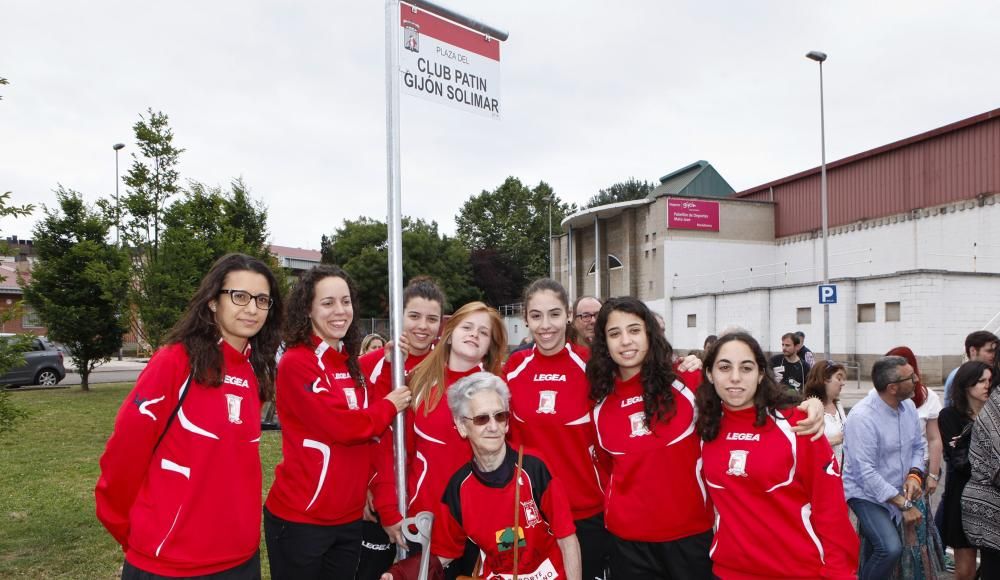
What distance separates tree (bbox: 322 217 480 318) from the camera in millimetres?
48094

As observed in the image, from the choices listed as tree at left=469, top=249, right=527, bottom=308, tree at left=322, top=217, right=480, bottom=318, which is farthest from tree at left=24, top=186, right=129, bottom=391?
tree at left=469, top=249, right=527, bottom=308

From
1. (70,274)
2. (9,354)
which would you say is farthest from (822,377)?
(70,274)

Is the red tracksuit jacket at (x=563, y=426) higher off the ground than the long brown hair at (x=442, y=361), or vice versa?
the long brown hair at (x=442, y=361)

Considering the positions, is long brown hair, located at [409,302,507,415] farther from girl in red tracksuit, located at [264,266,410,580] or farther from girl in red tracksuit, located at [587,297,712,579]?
girl in red tracksuit, located at [587,297,712,579]

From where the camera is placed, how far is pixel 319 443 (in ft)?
10.8

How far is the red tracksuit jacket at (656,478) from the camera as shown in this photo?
3170mm

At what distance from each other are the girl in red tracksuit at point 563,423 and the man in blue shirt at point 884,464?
241cm

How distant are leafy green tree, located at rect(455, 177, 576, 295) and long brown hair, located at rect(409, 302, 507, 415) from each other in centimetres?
6730

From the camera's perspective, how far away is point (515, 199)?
75.4 meters

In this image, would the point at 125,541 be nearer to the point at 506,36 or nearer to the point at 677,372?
the point at 677,372

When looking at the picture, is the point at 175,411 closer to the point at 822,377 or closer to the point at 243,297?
the point at 243,297

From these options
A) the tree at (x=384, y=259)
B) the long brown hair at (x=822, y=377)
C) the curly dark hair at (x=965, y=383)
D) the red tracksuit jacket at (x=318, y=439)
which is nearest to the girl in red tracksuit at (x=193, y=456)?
the red tracksuit jacket at (x=318, y=439)

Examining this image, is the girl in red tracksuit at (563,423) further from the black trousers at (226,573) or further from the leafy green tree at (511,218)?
the leafy green tree at (511,218)

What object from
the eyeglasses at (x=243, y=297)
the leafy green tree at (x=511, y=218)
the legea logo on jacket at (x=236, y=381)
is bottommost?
the legea logo on jacket at (x=236, y=381)
